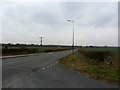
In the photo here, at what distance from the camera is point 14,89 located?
32.3 ft

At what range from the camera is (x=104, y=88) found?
417 inches

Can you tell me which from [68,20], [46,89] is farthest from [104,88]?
[68,20]

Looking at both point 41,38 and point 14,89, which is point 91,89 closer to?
point 14,89

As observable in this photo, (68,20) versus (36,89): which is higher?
(68,20)

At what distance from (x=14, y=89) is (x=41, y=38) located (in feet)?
327

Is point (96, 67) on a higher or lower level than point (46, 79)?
lower

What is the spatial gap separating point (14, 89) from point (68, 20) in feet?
137

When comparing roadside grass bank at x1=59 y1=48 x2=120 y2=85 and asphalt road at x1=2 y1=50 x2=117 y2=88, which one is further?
roadside grass bank at x1=59 y1=48 x2=120 y2=85

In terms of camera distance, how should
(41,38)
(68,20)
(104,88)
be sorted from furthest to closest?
(41,38)
(68,20)
(104,88)

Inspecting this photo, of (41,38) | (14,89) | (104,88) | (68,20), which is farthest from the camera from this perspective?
(41,38)

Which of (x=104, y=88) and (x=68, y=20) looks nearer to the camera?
(x=104, y=88)

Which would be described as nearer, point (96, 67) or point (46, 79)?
point (46, 79)

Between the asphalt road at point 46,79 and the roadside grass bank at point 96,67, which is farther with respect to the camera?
the roadside grass bank at point 96,67

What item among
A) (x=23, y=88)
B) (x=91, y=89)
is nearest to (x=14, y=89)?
(x=23, y=88)
